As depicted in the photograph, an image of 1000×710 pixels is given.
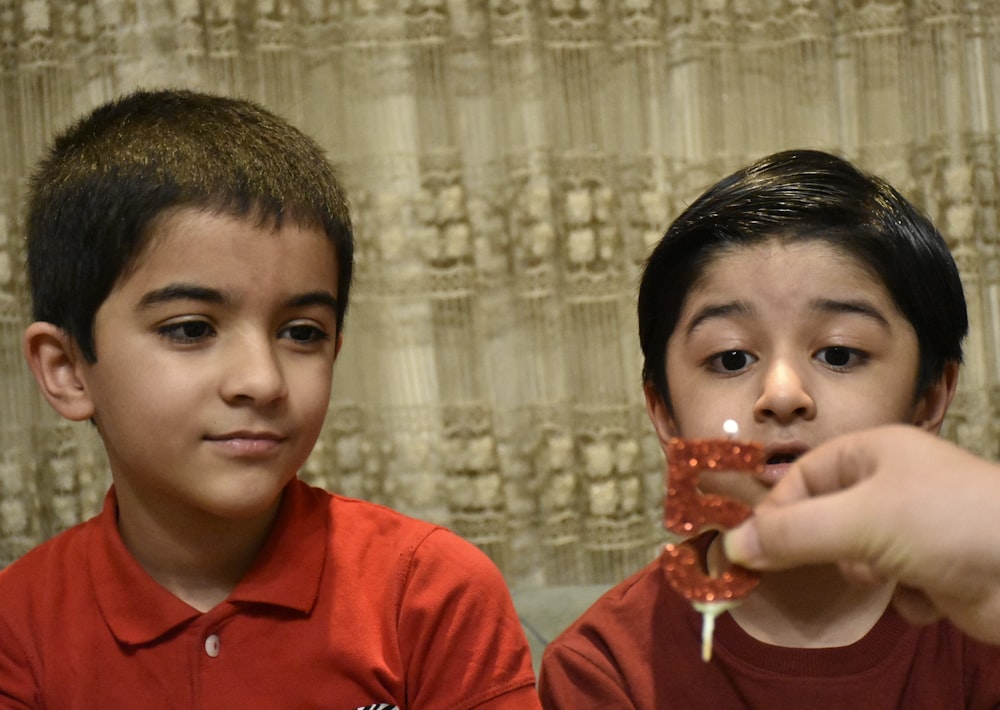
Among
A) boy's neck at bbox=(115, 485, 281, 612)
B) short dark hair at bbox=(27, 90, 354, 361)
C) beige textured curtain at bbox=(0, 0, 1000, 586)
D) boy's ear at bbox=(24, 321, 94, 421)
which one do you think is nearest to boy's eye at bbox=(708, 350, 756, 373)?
short dark hair at bbox=(27, 90, 354, 361)

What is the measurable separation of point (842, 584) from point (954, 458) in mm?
512

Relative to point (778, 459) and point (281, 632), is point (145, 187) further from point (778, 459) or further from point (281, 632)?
point (778, 459)

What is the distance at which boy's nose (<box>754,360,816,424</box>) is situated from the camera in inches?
39.8

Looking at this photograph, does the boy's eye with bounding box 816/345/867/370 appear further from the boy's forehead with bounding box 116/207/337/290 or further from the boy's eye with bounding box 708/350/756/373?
the boy's forehead with bounding box 116/207/337/290

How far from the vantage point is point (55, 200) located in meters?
1.23

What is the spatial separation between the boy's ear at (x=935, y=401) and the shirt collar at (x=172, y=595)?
26.4 inches

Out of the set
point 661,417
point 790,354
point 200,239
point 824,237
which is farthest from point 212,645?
point 824,237

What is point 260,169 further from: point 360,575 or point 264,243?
point 360,575

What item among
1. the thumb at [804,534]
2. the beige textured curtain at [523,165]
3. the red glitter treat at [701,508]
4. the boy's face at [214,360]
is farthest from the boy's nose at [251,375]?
the beige textured curtain at [523,165]

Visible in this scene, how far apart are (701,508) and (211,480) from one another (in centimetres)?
51

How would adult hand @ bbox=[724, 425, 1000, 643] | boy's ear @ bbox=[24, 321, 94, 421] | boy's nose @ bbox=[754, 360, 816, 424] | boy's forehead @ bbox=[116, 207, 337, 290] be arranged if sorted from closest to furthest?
adult hand @ bbox=[724, 425, 1000, 643] → boy's nose @ bbox=[754, 360, 816, 424] → boy's forehead @ bbox=[116, 207, 337, 290] → boy's ear @ bbox=[24, 321, 94, 421]

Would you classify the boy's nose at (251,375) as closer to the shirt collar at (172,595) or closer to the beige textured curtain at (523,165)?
the shirt collar at (172,595)

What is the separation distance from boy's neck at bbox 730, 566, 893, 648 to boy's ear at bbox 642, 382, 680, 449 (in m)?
0.19

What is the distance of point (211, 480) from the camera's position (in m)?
1.13
